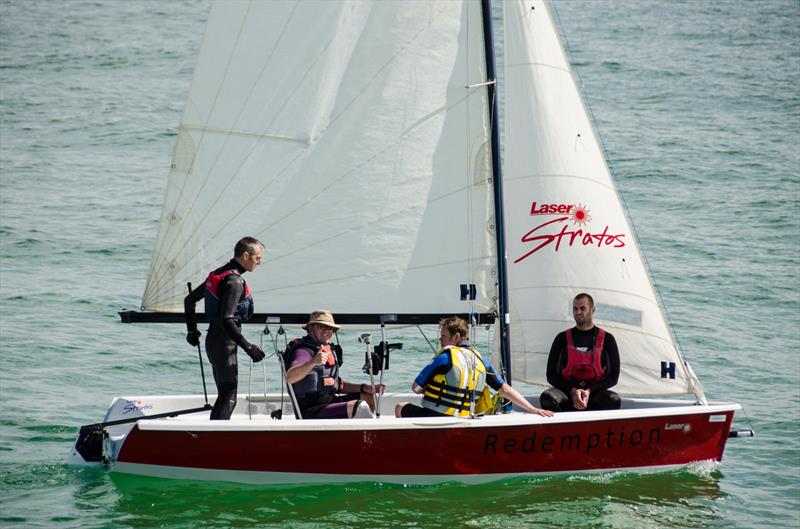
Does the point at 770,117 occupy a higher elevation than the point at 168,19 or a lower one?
lower

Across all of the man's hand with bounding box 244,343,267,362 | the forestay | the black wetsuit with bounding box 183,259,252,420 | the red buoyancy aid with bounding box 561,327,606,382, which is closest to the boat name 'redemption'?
the red buoyancy aid with bounding box 561,327,606,382

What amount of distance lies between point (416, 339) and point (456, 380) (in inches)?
239

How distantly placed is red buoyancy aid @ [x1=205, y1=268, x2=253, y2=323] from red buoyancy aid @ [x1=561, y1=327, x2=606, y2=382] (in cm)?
251

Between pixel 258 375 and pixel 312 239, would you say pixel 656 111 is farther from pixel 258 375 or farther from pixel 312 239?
pixel 312 239

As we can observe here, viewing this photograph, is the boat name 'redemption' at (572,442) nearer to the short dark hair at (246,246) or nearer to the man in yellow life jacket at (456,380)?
the man in yellow life jacket at (456,380)

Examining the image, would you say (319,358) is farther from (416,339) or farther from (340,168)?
(416,339)

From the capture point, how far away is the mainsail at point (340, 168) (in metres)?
8.71

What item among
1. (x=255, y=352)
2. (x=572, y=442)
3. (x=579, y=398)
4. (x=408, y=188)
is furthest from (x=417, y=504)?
(x=408, y=188)

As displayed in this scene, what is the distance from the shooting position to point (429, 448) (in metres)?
8.16

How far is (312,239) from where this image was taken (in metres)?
8.83

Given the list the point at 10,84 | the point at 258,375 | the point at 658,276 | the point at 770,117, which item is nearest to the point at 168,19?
the point at 10,84

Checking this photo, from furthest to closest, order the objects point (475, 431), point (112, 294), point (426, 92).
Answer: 1. point (112, 294)
2. point (426, 92)
3. point (475, 431)

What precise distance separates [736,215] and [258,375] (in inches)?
401

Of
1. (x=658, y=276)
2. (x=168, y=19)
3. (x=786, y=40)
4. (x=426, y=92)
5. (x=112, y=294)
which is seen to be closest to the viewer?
(x=426, y=92)
